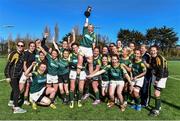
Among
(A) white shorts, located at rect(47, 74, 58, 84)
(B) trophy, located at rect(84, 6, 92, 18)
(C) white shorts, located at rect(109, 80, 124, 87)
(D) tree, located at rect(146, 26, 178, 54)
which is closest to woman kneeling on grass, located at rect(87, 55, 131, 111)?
(C) white shorts, located at rect(109, 80, 124, 87)

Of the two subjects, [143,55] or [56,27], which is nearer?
[143,55]

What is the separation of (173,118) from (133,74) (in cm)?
196

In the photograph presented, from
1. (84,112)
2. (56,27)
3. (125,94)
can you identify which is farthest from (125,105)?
(56,27)

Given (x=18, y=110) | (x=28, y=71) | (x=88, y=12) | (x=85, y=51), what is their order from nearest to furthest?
(x=18, y=110) → (x=28, y=71) → (x=85, y=51) → (x=88, y=12)

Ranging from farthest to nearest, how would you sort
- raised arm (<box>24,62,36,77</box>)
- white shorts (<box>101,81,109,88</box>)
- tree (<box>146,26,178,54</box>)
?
tree (<box>146,26,178,54</box>) → white shorts (<box>101,81,109,88</box>) → raised arm (<box>24,62,36,77</box>)

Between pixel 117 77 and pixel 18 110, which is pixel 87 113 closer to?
pixel 117 77

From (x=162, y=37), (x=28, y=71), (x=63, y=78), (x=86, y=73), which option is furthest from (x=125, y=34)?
(x=28, y=71)

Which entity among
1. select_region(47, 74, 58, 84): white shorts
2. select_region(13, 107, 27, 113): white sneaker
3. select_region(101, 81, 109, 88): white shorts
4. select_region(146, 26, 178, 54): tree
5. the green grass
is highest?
select_region(146, 26, 178, 54): tree

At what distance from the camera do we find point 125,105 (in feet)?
29.9

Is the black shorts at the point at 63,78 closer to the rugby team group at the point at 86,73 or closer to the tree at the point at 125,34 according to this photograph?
the rugby team group at the point at 86,73

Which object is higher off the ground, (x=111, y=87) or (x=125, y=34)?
(x=125, y=34)

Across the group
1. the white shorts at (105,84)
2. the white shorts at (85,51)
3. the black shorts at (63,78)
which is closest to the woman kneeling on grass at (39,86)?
the black shorts at (63,78)

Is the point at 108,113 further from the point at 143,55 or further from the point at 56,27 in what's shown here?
the point at 56,27

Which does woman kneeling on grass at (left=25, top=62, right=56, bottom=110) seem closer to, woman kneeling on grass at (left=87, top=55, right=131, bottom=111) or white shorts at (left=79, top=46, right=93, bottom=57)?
white shorts at (left=79, top=46, right=93, bottom=57)
